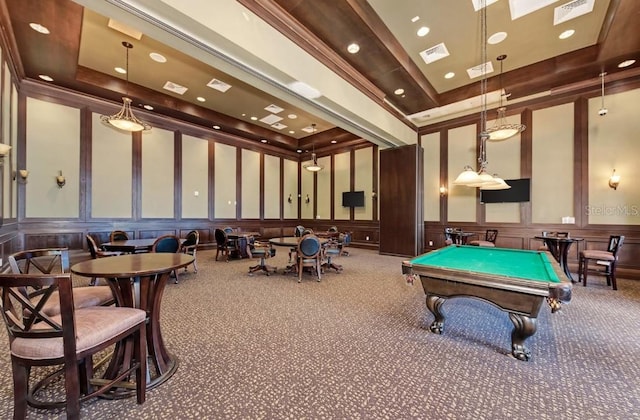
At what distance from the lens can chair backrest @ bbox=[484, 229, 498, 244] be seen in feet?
22.0

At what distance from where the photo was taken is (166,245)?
4.70 metres

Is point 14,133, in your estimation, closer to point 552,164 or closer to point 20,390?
point 20,390

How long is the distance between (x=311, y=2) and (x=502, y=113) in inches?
232

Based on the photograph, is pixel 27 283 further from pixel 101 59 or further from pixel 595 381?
pixel 101 59

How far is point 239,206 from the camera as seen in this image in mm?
9914

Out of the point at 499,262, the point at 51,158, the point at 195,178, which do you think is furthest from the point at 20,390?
the point at 195,178

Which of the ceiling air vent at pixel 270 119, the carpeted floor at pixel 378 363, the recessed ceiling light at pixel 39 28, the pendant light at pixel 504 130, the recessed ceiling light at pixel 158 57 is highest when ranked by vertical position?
the recessed ceiling light at pixel 158 57

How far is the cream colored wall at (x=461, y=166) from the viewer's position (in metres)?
7.38

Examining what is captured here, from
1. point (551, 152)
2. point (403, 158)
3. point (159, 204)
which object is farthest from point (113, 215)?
point (551, 152)

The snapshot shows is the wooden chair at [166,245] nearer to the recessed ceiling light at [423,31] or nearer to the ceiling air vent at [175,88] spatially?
the ceiling air vent at [175,88]

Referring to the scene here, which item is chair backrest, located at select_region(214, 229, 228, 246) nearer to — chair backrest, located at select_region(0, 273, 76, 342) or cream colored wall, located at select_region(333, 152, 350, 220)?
cream colored wall, located at select_region(333, 152, 350, 220)

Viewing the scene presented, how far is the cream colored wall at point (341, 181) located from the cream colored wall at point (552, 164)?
5.80 m

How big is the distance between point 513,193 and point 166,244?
315 inches

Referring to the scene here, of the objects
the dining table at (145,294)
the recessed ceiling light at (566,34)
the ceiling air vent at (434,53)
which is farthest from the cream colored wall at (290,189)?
the dining table at (145,294)
